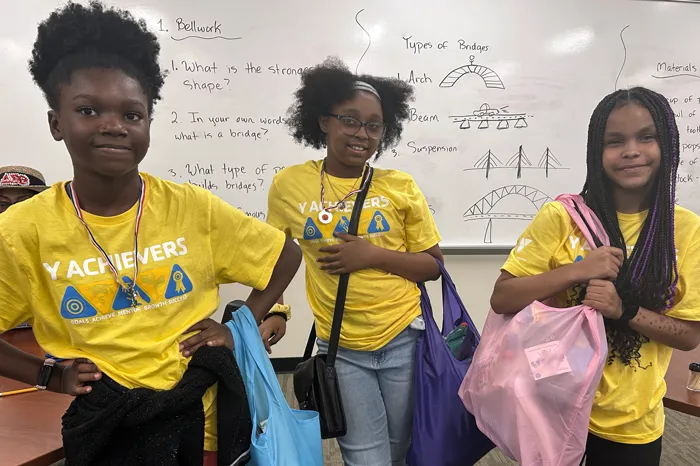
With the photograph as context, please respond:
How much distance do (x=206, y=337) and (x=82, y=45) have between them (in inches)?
24.5

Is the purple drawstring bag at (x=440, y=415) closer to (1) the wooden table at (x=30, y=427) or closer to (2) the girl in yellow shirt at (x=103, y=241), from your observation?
(2) the girl in yellow shirt at (x=103, y=241)

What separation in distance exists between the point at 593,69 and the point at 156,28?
268 cm

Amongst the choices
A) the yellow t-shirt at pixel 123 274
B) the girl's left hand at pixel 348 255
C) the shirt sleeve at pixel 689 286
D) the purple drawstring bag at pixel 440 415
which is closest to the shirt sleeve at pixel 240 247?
the yellow t-shirt at pixel 123 274

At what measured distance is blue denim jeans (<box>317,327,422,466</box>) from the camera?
131cm

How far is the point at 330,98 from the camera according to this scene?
1407 millimetres

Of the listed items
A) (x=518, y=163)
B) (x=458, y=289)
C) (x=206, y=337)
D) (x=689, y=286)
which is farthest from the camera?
(x=458, y=289)

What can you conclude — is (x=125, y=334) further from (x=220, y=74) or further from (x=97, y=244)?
(x=220, y=74)

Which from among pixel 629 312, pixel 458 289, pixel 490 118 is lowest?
pixel 458 289

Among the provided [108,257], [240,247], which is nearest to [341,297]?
[240,247]

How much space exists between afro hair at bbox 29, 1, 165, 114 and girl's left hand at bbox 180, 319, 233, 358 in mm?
511

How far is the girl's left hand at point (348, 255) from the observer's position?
1.26m

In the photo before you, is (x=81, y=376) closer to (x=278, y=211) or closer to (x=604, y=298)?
(x=278, y=211)

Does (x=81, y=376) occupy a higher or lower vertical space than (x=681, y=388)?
higher

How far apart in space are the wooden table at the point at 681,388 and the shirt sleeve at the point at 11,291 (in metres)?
1.50
